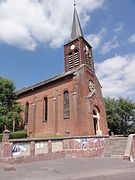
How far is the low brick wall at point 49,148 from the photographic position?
32.2ft

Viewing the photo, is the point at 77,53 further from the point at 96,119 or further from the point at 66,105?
the point at 96,119

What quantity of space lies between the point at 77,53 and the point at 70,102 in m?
8.49

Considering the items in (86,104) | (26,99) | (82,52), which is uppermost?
(82,52)

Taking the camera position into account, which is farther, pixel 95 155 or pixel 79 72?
pixel 79 72

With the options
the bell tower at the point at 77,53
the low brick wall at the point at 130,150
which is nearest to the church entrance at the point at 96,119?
the bell tower at the point at 77,53

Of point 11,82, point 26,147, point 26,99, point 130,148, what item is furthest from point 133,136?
point 26,99

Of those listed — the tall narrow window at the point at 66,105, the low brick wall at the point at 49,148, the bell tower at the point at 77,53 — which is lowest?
the low brick wall at the point at 49,148

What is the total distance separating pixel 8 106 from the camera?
1923cm

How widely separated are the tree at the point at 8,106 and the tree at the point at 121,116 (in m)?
22.0

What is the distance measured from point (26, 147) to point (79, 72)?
12589 millimetres

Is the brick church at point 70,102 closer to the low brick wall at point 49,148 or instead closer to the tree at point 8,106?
the low brick wall at point 49,148

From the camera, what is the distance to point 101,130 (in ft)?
70.4

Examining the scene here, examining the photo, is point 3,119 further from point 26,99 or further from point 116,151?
point 116,151

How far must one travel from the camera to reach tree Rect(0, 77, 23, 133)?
17675mm
